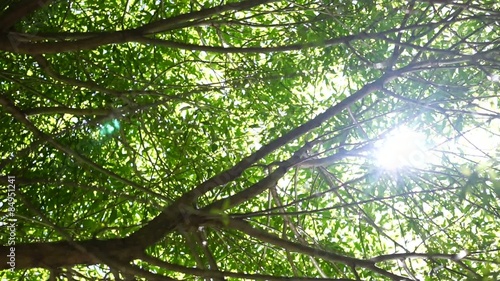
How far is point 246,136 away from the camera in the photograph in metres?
3.35

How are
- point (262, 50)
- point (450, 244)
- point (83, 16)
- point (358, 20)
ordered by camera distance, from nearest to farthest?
1. point (262, 50)
2. point (450, 244)
3. point (358, 20)
4. point (83, 16)

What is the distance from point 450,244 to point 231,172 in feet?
4.52

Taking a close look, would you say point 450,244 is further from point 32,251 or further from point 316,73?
point 32,251

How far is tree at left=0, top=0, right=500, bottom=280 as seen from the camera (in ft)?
7.26

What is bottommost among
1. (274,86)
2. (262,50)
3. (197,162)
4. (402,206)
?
(262,50)

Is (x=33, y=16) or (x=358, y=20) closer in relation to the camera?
(x=33, y=16)

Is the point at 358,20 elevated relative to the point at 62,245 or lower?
elevated

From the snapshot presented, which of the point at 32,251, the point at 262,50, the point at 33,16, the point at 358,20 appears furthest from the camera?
the point at 358,20

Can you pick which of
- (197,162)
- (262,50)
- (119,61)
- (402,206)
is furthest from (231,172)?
(402,206)

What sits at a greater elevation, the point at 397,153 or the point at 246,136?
the point at 246,136

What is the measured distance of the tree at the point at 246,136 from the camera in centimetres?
221

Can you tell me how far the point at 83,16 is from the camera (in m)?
3.61

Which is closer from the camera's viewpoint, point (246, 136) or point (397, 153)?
point (397, 153)

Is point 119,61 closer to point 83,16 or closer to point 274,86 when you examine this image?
point 83,16
